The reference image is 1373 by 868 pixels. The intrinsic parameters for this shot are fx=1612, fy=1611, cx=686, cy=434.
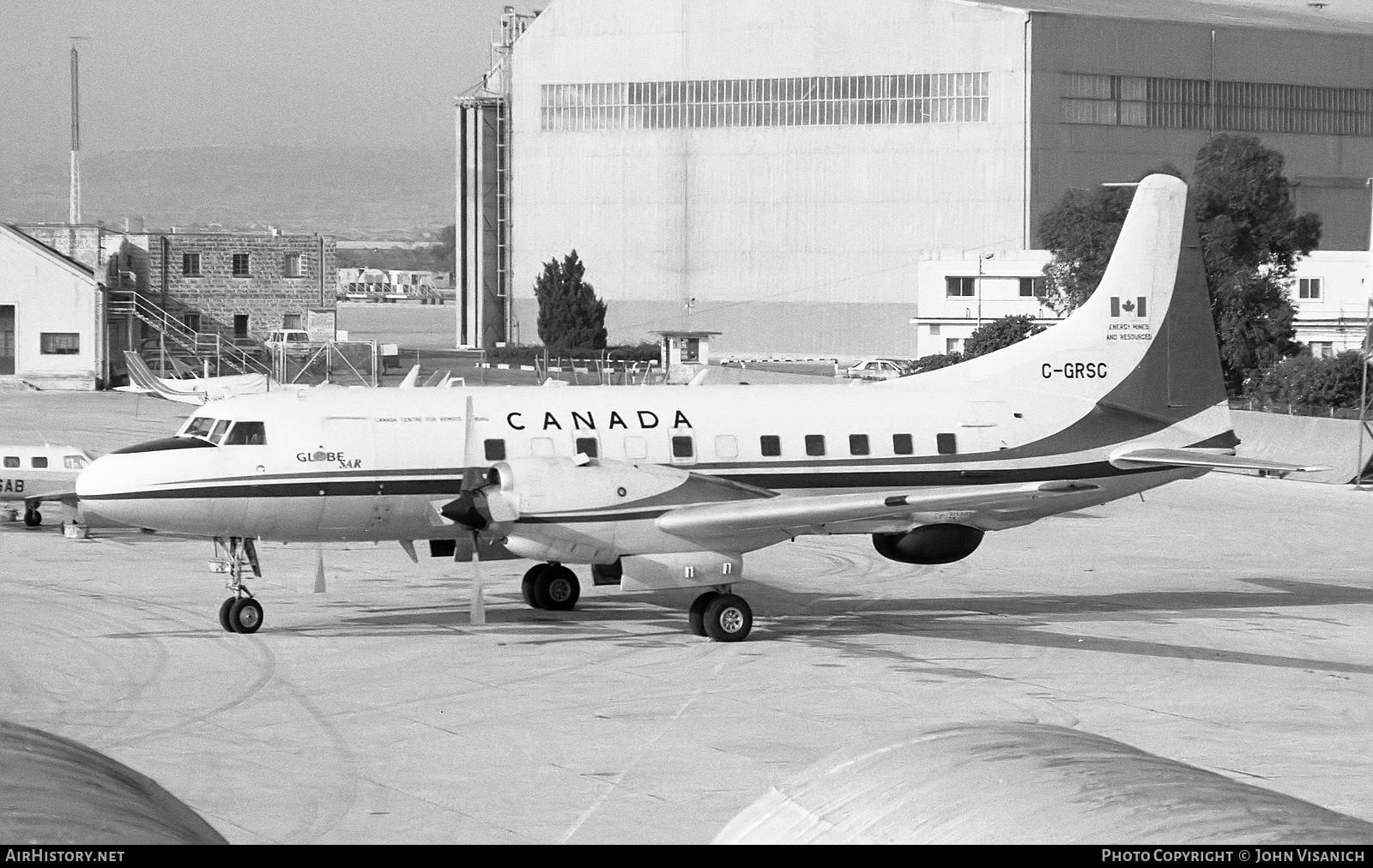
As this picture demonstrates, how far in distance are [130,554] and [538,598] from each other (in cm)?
1006

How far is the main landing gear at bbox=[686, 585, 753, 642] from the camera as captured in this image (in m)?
20.7

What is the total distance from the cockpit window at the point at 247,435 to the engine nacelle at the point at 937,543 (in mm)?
8468

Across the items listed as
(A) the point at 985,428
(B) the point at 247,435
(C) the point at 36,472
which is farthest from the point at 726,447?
(C) the point at 36,472

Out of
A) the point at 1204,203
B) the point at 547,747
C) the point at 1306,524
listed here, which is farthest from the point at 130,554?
the point at 1204,203

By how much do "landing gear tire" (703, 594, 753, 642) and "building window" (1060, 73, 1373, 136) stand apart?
265ft

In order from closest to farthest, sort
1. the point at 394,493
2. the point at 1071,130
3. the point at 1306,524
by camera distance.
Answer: the point at 394,493
the point at 1306,524
the point at 1071,130

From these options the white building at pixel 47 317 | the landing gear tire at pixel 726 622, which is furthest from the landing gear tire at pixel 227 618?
the white building at pixel 47 317

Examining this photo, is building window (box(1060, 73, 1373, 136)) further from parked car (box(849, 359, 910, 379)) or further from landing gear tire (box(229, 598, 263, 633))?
landing gear tire (box(229, 598, 263, 633))

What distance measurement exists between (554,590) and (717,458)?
322cm

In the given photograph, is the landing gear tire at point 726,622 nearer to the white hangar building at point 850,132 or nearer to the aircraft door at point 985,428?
the aircraft door at point 985,428

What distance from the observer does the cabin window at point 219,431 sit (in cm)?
2116

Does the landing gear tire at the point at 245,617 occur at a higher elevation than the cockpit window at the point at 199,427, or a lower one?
lower

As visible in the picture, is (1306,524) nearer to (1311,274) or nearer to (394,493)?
(394,493)

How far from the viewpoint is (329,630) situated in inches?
849
